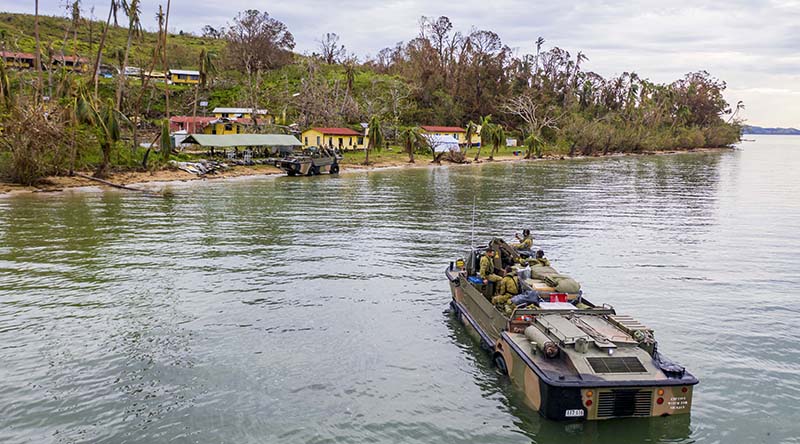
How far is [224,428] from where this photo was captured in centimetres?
1145

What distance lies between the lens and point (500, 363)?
44.1 ft

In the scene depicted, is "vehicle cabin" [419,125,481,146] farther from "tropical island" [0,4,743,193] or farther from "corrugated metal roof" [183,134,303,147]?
"corrugated metal roof" [183,134,303,147]

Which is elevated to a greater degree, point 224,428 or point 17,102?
point 17,102

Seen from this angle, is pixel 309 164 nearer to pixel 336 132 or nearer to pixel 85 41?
pixel 336 132

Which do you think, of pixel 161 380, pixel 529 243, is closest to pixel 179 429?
pixel 161 380

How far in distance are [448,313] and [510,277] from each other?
355 cm

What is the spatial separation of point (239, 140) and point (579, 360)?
6248cm

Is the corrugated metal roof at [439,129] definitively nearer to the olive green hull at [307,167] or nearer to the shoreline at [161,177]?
the shoreline at [161,177]

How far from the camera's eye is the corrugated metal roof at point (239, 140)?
64.5 m

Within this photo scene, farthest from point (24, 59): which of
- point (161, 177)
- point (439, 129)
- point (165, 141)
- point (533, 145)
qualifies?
point (533, 145)

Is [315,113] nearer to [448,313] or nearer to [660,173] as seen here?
[660,173]

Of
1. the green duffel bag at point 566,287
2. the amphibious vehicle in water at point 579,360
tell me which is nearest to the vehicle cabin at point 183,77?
the green duffel bag at point 566,287

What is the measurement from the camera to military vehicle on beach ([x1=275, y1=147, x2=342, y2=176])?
210 feet

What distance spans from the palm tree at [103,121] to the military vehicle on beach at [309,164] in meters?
17.4
